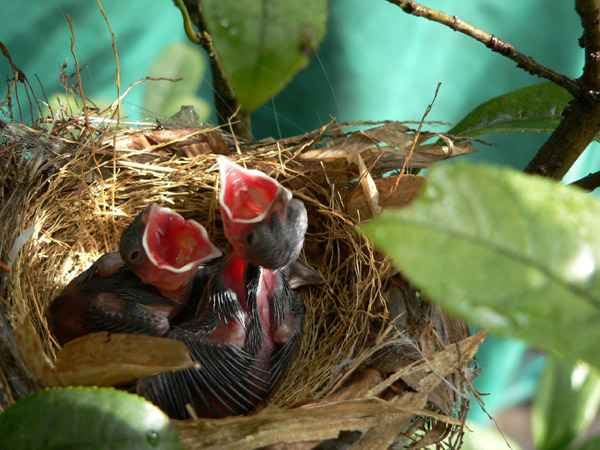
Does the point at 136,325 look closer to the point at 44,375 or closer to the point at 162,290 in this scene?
the point at 162,290

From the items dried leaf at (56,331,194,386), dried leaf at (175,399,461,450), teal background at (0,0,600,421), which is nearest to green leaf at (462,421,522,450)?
dried leaf at (175,399,461,450)

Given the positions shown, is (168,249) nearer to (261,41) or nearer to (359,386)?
(359,386)

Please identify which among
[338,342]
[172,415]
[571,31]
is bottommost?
[172,415]

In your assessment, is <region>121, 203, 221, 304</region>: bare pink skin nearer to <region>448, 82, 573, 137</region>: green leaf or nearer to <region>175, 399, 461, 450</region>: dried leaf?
<region>175, 399, 461, 450</region>: dried leaf

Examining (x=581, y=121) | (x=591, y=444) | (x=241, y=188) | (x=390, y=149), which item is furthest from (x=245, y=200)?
(x=591, y=444)

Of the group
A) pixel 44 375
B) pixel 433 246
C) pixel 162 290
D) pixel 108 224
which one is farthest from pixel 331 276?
pixel 433 246
